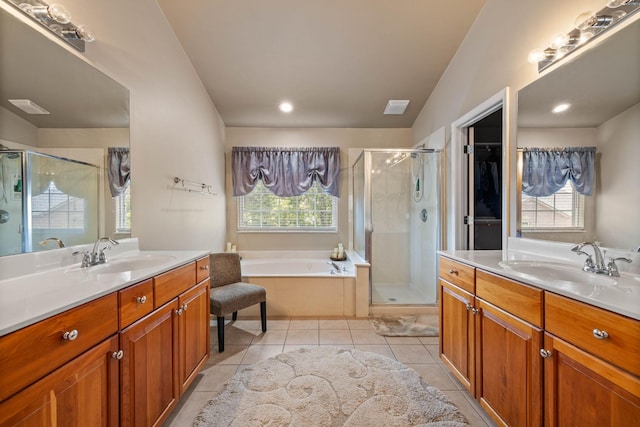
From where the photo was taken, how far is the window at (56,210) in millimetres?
1197

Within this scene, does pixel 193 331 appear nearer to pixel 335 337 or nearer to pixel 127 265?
pixel 127 265

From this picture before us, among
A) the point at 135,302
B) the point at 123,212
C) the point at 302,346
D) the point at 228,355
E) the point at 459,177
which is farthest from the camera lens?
the point at 459,177

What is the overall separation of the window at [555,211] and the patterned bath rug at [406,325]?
1.31 meters

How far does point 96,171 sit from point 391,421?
6.88 feet

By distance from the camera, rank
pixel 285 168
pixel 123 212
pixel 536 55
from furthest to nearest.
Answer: pixel 285 168
pixel 123 212
pixel 536 55

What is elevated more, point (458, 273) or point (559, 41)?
point (559, 41)

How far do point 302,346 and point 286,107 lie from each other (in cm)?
272

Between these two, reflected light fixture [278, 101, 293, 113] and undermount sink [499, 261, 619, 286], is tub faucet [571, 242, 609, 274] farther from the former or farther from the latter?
reflected light fixture [278, 101, 293, 113]

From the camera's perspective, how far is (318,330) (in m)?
2.56

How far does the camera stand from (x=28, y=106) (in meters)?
1.16

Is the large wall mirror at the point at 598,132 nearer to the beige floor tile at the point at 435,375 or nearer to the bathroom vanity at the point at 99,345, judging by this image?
the beige floor tile at the point at 435,375

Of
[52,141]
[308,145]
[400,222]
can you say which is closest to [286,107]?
[308,145]

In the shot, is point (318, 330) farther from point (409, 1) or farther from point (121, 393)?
point (409, 1)

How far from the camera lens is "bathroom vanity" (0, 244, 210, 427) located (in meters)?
0.71
